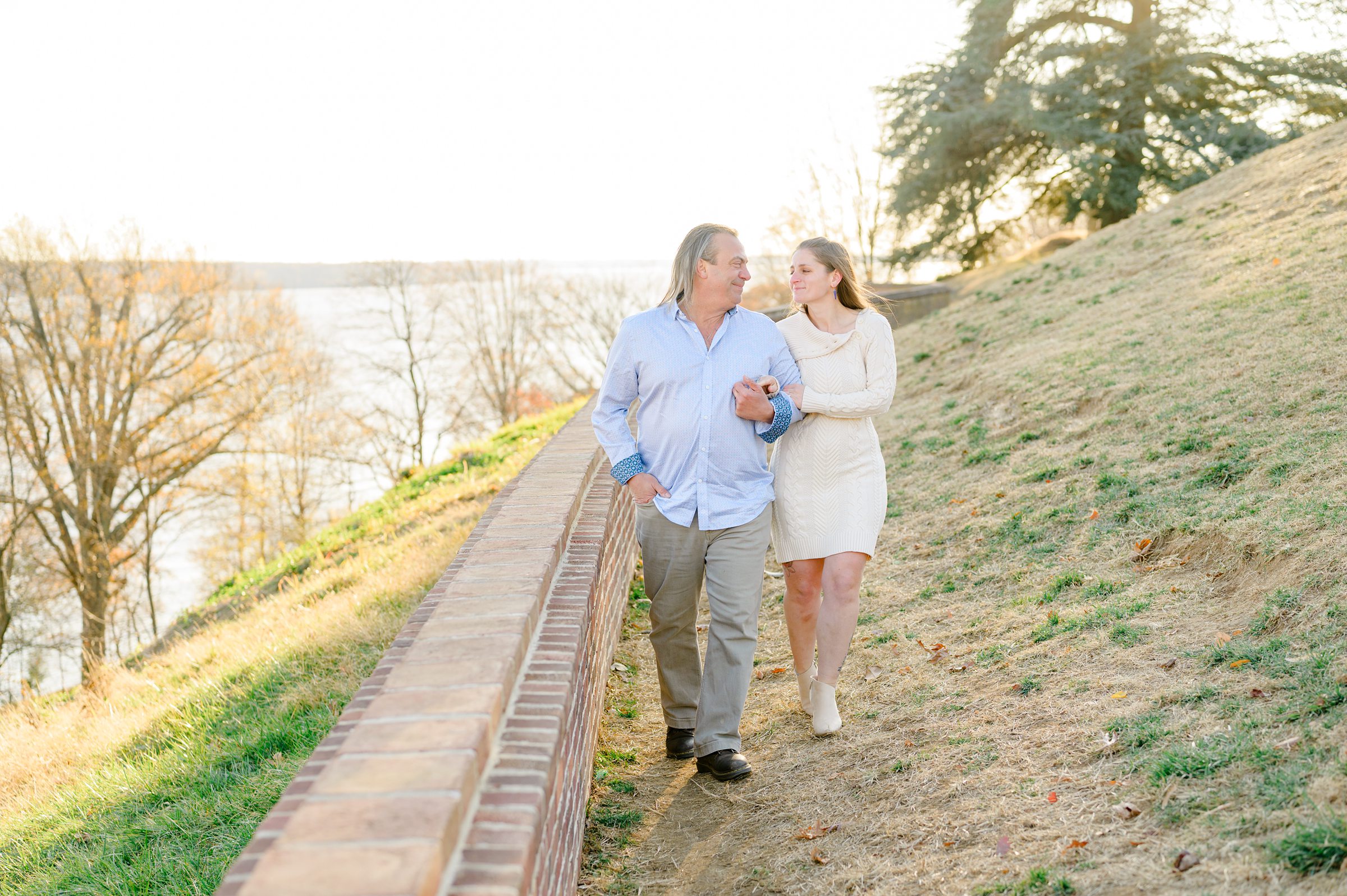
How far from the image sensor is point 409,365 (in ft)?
149

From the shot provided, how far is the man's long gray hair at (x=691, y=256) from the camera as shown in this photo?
12.6 feet

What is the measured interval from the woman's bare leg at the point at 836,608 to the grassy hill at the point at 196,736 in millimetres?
2590

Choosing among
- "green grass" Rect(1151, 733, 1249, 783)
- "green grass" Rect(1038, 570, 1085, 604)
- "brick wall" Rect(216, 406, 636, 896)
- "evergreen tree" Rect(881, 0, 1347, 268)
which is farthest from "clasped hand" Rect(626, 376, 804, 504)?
"evergreen tree" Rect(881, 0, 1347, 268)

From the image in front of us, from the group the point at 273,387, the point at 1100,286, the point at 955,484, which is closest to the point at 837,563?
the point at 955,484

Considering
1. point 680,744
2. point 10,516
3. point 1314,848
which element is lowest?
point 10,516

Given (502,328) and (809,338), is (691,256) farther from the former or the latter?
(502,328)

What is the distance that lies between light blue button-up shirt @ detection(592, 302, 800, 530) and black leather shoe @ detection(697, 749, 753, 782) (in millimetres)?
967

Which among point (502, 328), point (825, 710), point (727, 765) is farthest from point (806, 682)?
point (502, 328)

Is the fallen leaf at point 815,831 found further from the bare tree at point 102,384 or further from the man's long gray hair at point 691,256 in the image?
the bare tree at point 102,384

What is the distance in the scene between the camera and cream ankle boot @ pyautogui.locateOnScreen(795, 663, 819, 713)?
441 centimetres

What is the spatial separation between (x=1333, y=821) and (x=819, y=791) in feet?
5.87

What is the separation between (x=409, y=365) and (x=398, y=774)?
4540 centimetres

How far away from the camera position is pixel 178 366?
952 inches

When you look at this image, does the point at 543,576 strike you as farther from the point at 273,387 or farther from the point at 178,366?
the point at 273,387
